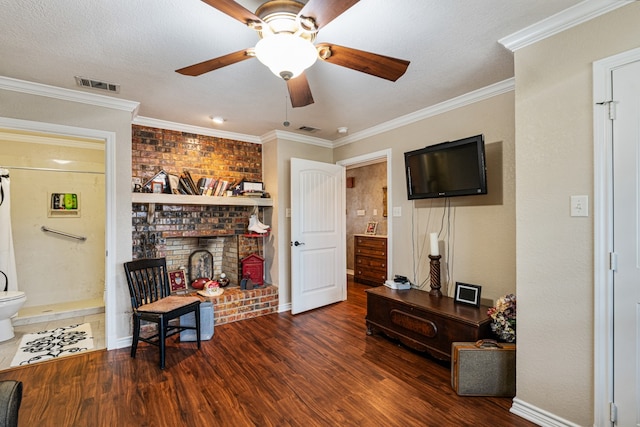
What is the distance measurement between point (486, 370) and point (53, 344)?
383 cm

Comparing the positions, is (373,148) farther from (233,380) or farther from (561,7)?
(233,380)

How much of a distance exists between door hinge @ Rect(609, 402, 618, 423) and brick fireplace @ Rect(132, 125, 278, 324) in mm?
3135

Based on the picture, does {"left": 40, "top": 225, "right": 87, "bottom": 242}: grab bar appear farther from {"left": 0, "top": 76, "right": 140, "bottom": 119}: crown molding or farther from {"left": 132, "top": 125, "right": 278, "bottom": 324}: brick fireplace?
{"left": 0, "top": 76, "right": 140, "bottom": 119}: crown molding

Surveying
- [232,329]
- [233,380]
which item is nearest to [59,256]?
[232,329]

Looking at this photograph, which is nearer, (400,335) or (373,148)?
(400,335)

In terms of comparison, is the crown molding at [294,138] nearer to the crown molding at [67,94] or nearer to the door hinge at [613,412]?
the crown molding at [67,94]

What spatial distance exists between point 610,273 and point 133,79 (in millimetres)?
3456

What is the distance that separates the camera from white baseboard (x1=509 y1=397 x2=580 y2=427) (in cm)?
177

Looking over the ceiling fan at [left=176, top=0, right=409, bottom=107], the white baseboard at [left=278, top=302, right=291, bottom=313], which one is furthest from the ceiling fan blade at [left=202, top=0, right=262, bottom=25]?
the white baseboard at [left=278, top=302, right=291, bottom=313]

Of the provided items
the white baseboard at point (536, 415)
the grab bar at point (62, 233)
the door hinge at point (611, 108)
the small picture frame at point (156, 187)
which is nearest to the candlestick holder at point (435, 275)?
the white baseboard at point (536, 415)

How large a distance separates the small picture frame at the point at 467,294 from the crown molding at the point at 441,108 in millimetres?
1701

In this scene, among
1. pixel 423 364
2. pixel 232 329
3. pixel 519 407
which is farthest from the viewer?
pixel 232 329

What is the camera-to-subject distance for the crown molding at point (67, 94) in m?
2.48

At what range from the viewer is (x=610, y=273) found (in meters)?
1.60
